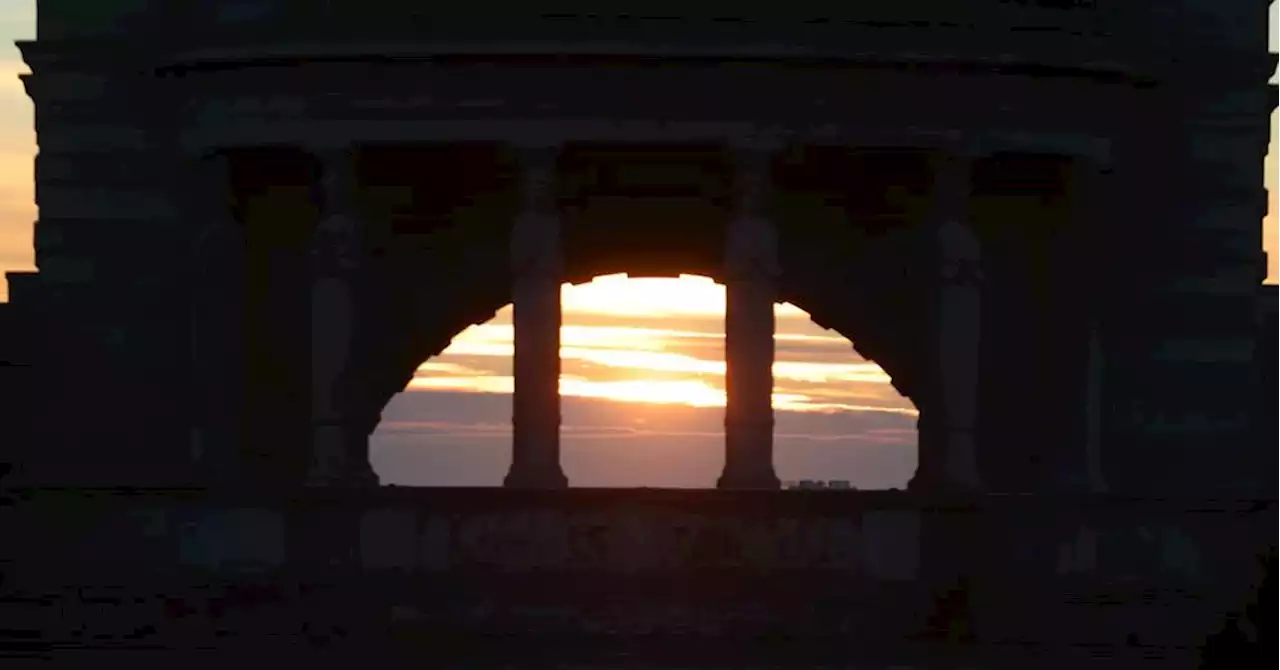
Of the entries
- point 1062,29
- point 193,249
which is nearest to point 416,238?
point 193,249

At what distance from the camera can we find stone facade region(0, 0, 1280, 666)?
6638 cm

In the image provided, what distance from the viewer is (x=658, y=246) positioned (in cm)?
8006

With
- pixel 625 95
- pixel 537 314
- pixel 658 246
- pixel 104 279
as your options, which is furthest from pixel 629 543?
pixel 658 246

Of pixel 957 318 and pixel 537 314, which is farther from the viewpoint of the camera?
pixel 957 318

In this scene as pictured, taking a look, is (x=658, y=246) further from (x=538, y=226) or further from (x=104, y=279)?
(x=104, y=279)

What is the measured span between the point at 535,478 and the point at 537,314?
296cm

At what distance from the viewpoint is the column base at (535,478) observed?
229ft

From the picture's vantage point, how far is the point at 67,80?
75.9 m

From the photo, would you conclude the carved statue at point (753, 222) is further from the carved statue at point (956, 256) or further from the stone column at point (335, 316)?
the stone column at point (335, 316)

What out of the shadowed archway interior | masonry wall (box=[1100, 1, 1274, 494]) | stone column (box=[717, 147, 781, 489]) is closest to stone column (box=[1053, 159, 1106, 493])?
the shadowed archway interior

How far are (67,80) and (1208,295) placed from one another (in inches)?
862

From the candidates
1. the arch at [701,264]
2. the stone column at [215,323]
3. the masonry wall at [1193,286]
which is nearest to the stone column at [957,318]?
the masonry wall at [1193,286]

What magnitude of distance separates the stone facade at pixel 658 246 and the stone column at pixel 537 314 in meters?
0.06

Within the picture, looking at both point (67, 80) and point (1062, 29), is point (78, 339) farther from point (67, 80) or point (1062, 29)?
point (1062, 29)
